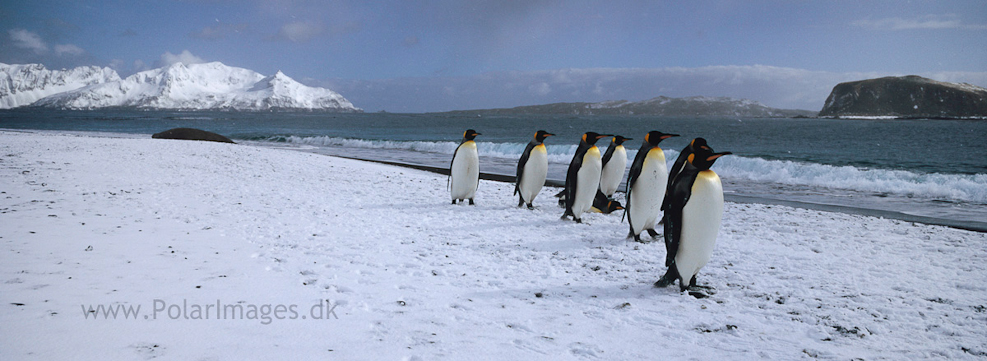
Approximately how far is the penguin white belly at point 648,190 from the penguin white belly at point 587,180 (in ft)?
3.11

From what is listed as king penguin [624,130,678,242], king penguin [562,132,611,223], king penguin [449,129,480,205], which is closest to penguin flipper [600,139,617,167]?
king penguin [562,132,611,223]

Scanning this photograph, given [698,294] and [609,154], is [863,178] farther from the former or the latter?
[698,294]

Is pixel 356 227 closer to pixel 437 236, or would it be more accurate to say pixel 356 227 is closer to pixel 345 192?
pixel 437 236

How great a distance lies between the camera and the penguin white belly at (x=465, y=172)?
26.0 feet

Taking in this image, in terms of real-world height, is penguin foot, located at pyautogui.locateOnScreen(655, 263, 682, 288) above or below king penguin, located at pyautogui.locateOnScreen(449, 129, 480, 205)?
below

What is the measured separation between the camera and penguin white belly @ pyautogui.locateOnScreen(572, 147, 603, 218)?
263 inches

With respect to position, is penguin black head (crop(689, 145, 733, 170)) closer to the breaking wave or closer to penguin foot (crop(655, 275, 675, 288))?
penguin foot (crop(655, 275, 675, 288))

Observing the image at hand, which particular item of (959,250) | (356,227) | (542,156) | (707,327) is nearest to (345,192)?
(356,227)

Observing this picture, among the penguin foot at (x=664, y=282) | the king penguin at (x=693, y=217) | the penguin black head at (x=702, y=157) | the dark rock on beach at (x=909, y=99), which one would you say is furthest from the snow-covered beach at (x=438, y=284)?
the dark rock on beach at (x=909, y=99)

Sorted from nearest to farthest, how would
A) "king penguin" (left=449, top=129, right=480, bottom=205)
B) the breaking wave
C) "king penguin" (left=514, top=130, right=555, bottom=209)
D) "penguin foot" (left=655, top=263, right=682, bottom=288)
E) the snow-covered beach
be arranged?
the snow-covered beach
"penguin foot" (left=655, top=263, right=682, bottom=288)
"king penguin" (left=514, top=130, right=555, bottom=209)
"king penguin" (left=449, top=129, right=480, bottom=205)
the breaking wave

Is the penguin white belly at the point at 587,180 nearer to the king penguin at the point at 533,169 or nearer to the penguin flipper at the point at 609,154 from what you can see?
the penguin flipper at the point at 609,154

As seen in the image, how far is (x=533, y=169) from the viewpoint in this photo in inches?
299

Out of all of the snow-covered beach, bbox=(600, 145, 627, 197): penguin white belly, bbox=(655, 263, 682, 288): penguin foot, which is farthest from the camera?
bbox=(600, 145, 627, 197): penguin white belly

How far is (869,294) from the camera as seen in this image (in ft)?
12.6
